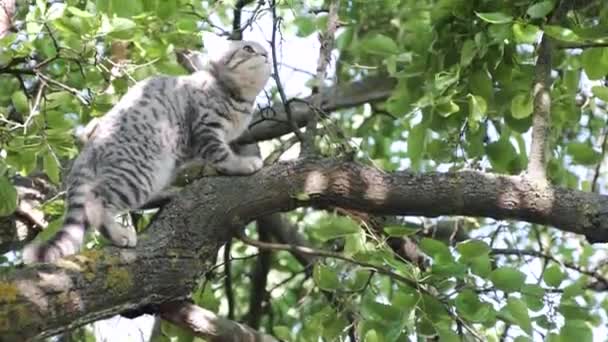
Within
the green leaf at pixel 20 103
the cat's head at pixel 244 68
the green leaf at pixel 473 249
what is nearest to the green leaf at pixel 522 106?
the green leaf at pixel 473 249

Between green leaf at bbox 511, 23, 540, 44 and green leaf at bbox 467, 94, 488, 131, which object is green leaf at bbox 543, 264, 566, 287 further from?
green leaf at bbox 511, 23, 540, 44

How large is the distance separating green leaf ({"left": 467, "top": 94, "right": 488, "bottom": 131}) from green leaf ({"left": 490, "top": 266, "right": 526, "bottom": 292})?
67 centimetres

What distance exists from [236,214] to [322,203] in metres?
0.34

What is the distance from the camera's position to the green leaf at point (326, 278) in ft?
12.6

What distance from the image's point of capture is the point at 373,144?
6.49m

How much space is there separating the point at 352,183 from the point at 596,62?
1132 millimetres

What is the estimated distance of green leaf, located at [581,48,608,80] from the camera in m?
3.85

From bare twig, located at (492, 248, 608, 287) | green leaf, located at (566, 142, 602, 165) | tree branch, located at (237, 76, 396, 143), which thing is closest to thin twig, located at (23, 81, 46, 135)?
tree branch, located at (237, 76, 396, 143)

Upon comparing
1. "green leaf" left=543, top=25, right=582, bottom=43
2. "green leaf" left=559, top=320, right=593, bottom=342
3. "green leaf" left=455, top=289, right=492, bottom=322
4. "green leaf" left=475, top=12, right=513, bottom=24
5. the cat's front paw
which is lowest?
"green leaf" left=559, top=320, right=593, bottom=342

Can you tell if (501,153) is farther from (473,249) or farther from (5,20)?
(5,20)

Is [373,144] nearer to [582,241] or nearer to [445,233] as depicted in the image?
[445,233]

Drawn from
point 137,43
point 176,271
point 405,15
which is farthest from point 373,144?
point 176,271

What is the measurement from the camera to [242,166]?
4.01 m

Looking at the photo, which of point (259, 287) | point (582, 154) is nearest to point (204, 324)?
point (582, 154)
